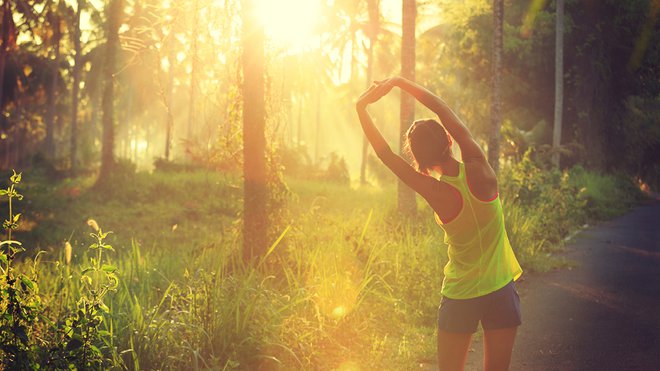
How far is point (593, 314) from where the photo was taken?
8242 millimetres

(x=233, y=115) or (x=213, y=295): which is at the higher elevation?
(x=233, y=115)

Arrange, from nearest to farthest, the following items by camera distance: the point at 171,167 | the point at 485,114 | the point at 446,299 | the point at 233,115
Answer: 1. the point at 446,299
2. the point at 233,115
3. the point at 171,167
4. the point at 485,114

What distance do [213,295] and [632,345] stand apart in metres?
4.38

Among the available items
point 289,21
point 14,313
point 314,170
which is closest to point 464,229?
point 14,313

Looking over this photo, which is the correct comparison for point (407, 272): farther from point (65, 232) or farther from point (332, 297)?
point (65, 232)

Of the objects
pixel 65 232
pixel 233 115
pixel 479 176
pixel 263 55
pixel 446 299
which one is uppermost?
pixel 263 55

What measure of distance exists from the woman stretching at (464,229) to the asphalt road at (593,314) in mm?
2792

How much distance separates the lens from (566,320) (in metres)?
7.93

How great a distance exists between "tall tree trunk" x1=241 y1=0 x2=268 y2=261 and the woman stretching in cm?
479

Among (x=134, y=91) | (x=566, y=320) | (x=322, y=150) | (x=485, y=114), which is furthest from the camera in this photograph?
(x=322, y=150)

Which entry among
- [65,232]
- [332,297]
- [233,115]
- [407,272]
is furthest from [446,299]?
[65,232]

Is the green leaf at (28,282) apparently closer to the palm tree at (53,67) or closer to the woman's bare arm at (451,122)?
the woman's bare arm at (451,122)

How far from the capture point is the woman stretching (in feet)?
10.9

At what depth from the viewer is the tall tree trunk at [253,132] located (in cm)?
806
